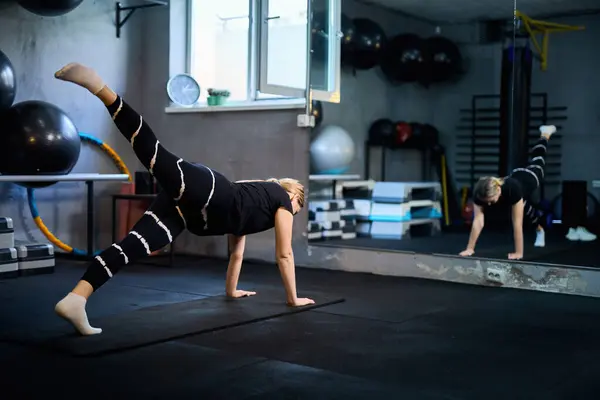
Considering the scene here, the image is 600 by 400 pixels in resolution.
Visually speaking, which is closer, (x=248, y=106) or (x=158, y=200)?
(x=158, y=200)

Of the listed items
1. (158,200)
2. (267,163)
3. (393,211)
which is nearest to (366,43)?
(393,211)

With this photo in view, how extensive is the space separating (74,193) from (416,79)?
3.86 meters

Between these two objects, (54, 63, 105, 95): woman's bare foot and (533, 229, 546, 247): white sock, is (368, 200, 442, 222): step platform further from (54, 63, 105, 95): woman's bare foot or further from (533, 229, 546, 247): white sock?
(54, 63, 105, 95): woman's bare foot

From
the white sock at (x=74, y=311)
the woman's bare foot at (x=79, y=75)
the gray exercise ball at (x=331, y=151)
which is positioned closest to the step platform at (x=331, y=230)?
the gray exercise ball at (x=331, y=151)

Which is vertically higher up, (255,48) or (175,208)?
(255,48)

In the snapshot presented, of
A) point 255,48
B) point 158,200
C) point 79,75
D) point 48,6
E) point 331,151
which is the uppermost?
point 48,6

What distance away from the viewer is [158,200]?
367cm

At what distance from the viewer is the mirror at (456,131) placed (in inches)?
232

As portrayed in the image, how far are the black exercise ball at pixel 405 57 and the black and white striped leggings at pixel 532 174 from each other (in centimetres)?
244

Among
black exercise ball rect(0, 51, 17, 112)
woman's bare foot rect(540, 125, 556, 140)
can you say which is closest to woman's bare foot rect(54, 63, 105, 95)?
black exercise ball rect(0, 51, 17, 112)

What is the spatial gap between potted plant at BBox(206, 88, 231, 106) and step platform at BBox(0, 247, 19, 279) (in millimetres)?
2158

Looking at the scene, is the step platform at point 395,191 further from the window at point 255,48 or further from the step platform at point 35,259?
the step platform at point 35,259

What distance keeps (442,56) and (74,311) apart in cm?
562

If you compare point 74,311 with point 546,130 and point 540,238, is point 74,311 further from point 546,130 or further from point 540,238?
point 546,130
